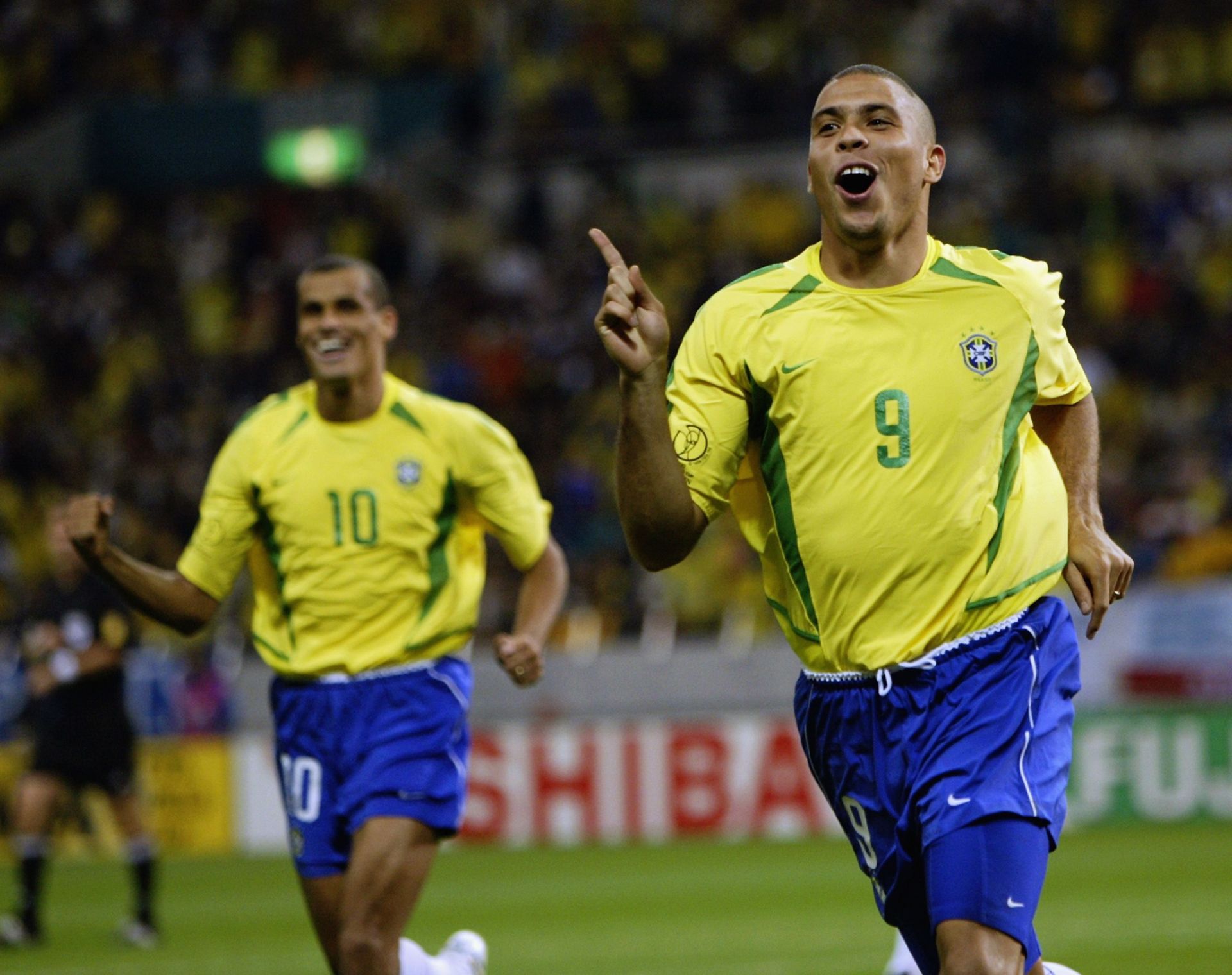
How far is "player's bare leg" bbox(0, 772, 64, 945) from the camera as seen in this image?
41.1 ft

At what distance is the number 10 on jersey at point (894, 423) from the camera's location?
16.4 ft

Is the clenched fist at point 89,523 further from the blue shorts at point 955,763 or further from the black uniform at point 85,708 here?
the black uniform at point 85,708

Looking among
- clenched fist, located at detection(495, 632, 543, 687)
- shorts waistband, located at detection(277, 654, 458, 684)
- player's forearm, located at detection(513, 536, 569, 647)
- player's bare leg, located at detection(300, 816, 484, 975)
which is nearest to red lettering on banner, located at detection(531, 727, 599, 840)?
player's forearm, located at detection(513, 536, 569, 647)

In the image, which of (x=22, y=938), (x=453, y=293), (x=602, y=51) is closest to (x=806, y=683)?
(x=22, y=938)

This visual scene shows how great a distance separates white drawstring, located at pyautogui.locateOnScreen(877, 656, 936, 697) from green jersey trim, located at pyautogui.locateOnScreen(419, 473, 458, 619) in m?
2.68

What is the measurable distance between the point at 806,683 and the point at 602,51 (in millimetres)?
22813

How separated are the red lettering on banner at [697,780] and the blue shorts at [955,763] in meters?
12.8

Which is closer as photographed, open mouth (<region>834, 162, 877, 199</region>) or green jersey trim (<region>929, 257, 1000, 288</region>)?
open mouth (<region>834, 162, 877, 199</region>)

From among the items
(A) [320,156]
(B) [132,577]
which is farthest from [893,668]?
(A) [320,156]

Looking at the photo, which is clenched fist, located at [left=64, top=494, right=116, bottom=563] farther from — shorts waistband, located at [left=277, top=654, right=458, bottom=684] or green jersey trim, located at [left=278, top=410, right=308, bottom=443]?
green jersey trim, located at [left=278, top=410, right=308, bottom=443]

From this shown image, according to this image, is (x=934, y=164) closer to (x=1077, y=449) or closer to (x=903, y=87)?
(x=903, y=87)

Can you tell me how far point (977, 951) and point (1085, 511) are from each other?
43.4 inches

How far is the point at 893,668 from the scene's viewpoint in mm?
5008

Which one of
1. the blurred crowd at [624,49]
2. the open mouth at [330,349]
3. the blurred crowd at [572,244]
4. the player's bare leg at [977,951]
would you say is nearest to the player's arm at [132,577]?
the open mouth at [330,349]
